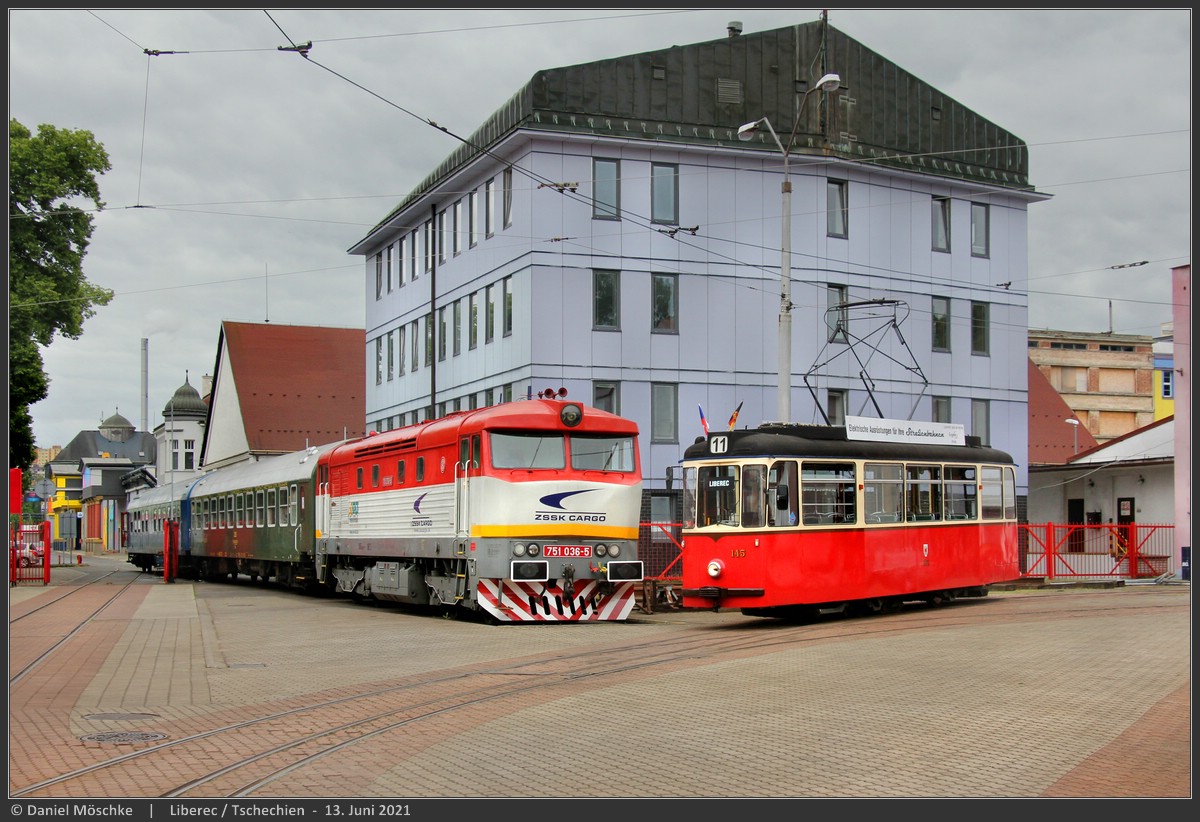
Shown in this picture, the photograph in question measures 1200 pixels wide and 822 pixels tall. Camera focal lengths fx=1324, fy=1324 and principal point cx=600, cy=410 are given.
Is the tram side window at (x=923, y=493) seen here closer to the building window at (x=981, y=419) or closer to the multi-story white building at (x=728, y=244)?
the multi-story white building at (x=728, y=244)

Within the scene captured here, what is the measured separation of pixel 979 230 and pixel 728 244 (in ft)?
31.7

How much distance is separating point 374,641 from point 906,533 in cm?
905

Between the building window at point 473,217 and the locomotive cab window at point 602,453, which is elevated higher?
the building window at point 473,217

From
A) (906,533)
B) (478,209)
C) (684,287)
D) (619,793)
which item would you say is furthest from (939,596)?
(478,209)

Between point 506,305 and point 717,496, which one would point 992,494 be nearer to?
point 717,496

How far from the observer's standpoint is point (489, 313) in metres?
37.9

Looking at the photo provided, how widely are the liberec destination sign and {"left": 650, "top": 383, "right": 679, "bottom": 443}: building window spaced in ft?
41.9

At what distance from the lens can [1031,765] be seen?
9.11 m

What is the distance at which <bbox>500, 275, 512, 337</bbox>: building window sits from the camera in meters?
36.2

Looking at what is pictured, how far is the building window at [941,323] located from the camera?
4000 centimetres

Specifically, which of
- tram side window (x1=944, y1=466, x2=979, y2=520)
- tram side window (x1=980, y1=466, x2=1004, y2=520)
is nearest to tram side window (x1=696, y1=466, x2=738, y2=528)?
tram side window (x1=944, y1=466, x2=979, y2=520)

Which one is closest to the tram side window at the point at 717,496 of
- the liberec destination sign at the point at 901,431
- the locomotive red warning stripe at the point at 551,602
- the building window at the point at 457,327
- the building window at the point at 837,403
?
the locomotive red warning stripe at the point at 551,602

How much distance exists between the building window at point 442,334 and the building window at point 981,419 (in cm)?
1662

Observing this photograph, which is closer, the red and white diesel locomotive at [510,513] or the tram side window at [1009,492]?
the red and white diesel locomotive at [510,513]
